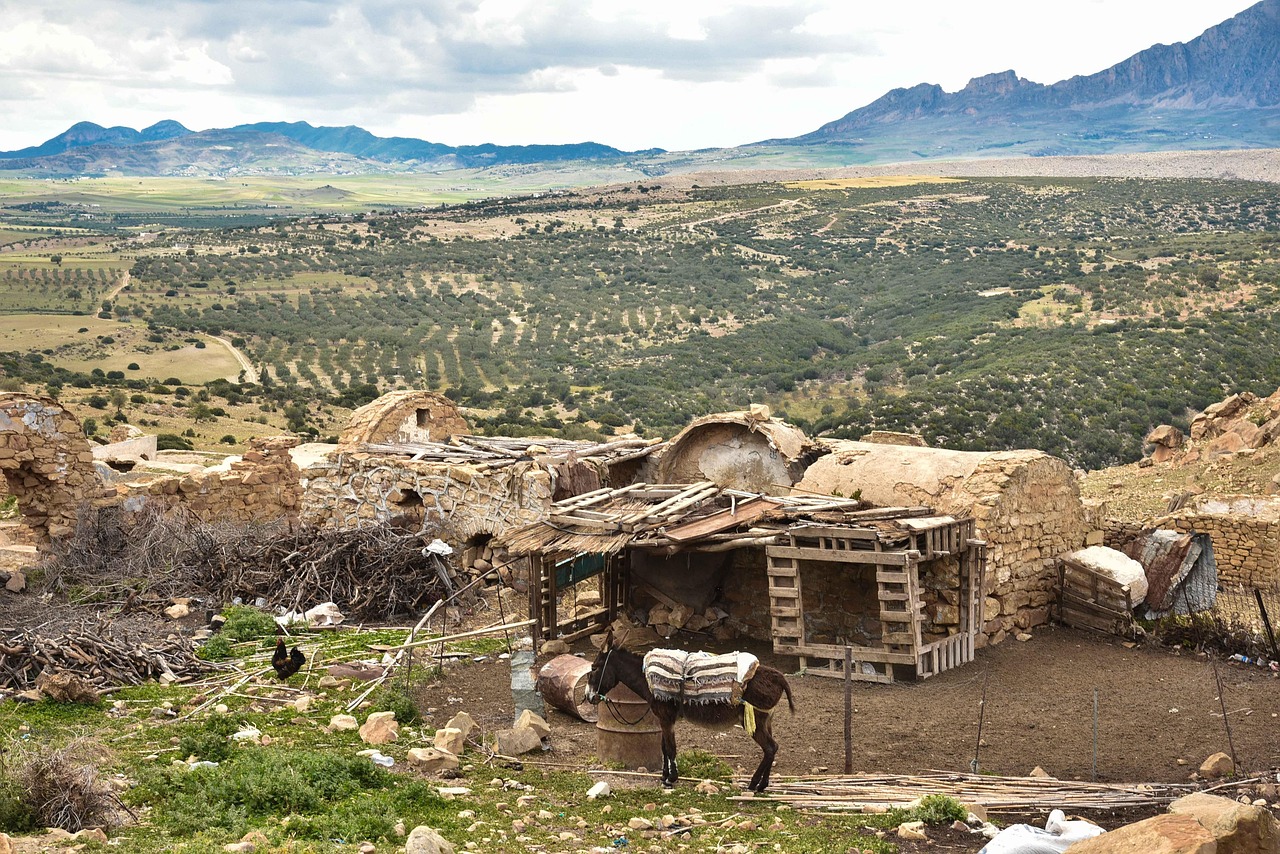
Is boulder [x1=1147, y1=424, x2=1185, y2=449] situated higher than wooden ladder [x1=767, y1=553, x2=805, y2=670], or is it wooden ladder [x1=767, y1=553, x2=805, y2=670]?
wooden ladder [x1=767, y1=553, x2=805, y2=670]

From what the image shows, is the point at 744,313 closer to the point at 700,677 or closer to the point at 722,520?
the point at 722,520

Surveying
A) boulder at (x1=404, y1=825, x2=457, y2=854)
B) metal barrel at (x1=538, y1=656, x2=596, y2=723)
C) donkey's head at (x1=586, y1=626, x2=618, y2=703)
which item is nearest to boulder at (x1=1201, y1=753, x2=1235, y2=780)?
donkey's head at (x1=586, y1=626, x2=618, y2=703)

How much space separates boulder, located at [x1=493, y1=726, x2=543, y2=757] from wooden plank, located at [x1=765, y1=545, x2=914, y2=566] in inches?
141

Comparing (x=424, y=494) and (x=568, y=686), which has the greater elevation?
(x=424, y=494)

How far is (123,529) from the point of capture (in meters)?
16.3

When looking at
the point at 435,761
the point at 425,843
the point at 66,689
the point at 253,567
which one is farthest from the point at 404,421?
the point at 425,843

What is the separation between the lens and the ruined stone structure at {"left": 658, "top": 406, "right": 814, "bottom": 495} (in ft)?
52.7

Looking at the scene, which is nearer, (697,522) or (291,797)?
(291,797)

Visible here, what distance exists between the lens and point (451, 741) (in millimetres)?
9398

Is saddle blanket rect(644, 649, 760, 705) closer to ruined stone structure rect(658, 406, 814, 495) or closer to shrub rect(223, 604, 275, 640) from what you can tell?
shrub rect(223, 604, 275, 640)

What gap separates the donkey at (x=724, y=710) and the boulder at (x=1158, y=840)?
2467 millimetres

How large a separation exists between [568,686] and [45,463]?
9.52 metres

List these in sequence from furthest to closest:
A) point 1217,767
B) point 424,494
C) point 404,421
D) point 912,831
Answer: point 404,421 → point 424,494 → point 1217,767 → point 912,831

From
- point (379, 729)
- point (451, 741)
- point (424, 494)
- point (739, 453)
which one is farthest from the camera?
point (424, 494)
